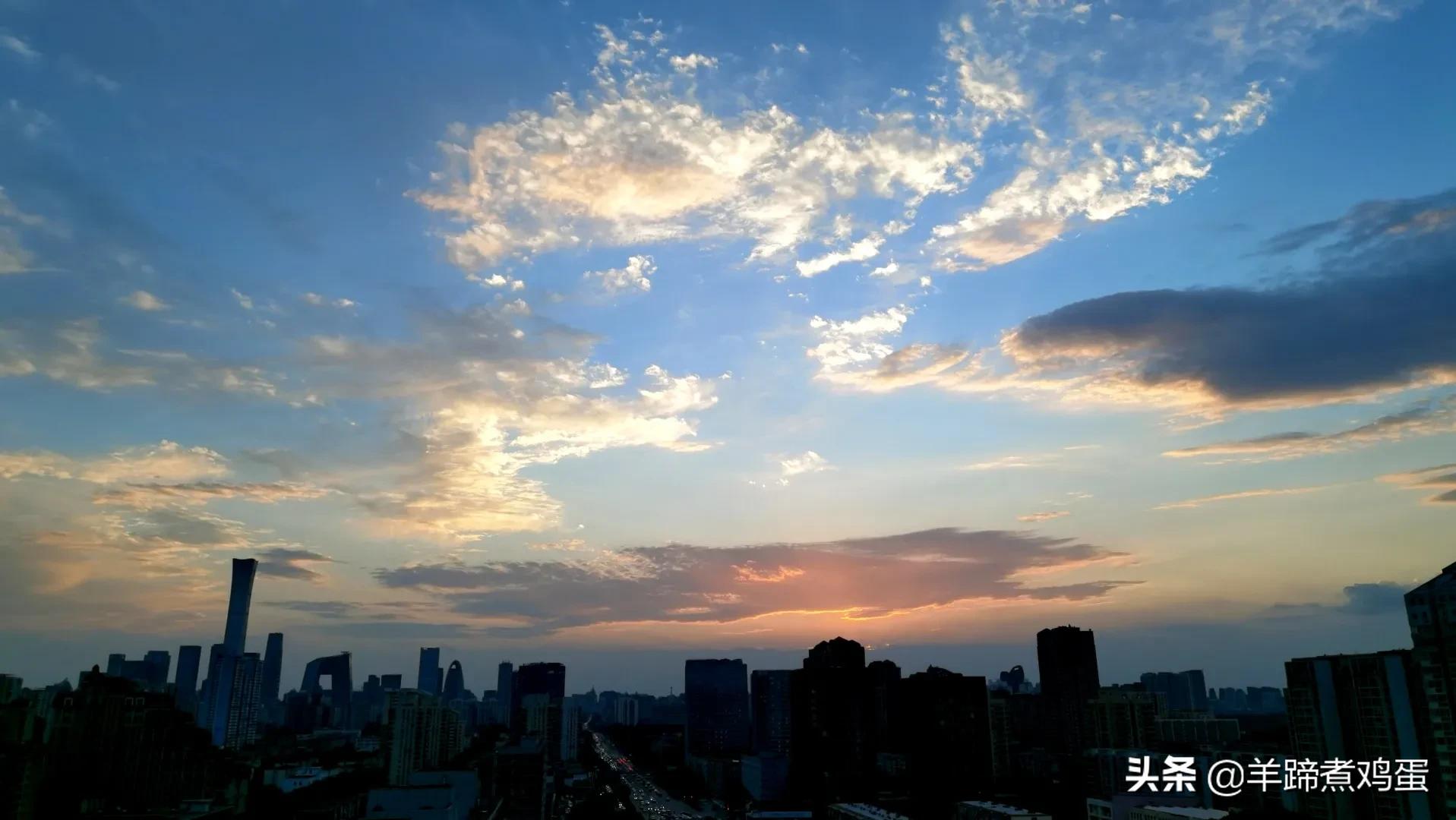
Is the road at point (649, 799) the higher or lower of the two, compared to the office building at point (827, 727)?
lower

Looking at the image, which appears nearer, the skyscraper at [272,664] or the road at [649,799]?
the road at [649,799]

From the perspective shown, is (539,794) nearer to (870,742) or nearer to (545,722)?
(870,742)

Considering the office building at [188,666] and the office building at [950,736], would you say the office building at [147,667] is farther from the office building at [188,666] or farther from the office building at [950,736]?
the office building at [950,736]

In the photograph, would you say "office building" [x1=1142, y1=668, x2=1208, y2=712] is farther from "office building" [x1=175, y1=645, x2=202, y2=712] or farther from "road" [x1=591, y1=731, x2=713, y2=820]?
"office building" [x1=175, y1=645, x2=202, y2=712]

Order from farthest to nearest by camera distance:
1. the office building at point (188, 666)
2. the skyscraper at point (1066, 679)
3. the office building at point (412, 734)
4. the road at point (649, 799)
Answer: the office building at point (188, 666)
the skyscraper at point (1066, 679)
the office building at point (412, 734)
the road at point (649, 799)

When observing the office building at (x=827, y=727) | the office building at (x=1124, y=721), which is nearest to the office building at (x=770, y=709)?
the office building at (x=827, y=727)

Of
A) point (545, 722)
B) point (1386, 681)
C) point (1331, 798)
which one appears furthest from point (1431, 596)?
point (545, 722)
